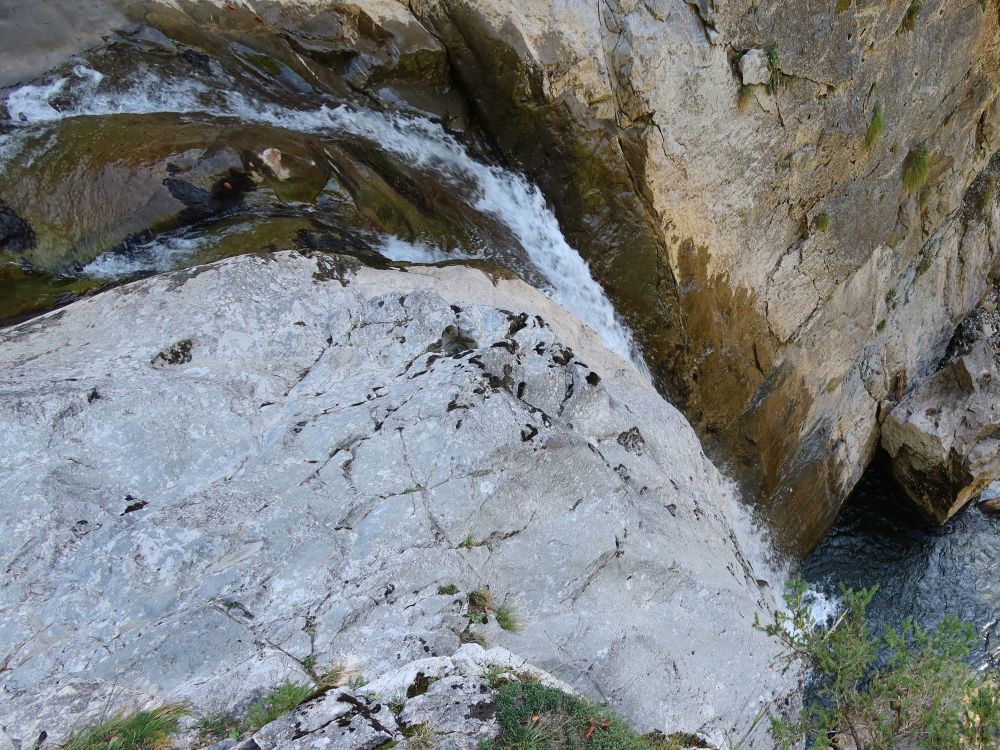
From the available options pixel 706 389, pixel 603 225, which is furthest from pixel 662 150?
pixel 706 389

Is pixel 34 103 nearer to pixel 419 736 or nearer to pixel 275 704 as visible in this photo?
pixel 275 704

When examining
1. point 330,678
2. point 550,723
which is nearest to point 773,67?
point 550,723

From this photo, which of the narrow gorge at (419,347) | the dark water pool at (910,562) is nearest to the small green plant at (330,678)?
the narrow gorge at (419,347)

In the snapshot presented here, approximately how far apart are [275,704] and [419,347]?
228 centimetres

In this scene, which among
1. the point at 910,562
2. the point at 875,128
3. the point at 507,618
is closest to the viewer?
the point at 507,618

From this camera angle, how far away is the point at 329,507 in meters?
3.76

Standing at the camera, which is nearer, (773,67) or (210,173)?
(210,173)

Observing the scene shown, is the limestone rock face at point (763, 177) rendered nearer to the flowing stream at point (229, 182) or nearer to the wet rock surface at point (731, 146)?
the wet rock surface at point (731, 146)

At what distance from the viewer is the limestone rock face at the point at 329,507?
3.23 m

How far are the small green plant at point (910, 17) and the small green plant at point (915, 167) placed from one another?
5.50ft

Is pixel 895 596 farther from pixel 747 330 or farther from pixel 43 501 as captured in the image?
pixel 43 501

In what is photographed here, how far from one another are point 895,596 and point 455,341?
25.2 feet

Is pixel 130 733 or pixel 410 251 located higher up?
pixel 410 251

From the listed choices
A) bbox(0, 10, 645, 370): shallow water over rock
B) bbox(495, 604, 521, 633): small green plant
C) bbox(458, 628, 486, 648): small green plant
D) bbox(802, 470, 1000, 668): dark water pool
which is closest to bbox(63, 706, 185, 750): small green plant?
bbox(458, 628, 486, 648): small green plant
